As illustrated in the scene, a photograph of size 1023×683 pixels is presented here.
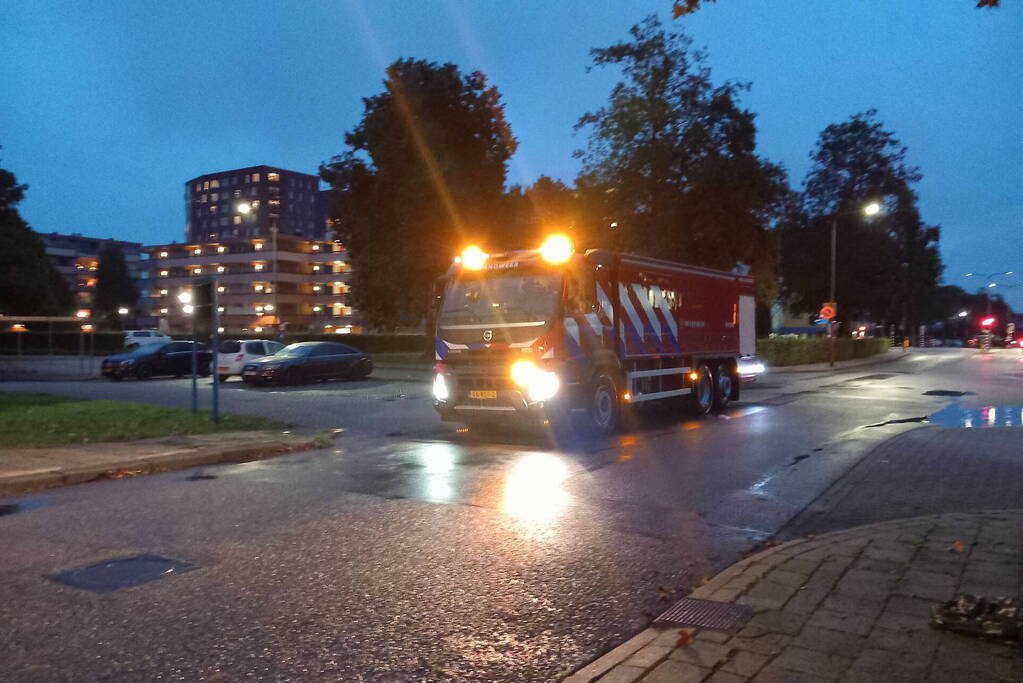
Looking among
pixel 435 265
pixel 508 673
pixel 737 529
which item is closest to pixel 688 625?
pixel 508 673

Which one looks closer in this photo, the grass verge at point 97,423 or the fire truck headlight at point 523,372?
the grass verge at point 97,423

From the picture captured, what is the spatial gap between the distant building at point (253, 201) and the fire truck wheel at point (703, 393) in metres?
122

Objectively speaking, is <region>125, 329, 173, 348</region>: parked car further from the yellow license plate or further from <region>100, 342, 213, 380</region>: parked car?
the yellow license plate

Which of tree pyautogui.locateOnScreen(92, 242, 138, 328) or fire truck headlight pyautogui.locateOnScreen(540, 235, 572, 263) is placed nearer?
fire truck headlight pyautogui.locateOnScreen(540, 235, 572, 263)

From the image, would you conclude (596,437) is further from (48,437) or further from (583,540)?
(48,437)

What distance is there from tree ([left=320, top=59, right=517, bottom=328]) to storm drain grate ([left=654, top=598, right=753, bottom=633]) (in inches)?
1241

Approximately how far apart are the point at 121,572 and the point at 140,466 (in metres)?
4.68

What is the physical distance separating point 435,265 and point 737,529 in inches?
1249

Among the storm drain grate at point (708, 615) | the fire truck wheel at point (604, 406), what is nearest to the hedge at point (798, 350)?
the fire truck wheel at point (604, 406)

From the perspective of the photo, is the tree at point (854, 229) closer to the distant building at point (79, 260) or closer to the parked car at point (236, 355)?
the parked car at point (236, 355)

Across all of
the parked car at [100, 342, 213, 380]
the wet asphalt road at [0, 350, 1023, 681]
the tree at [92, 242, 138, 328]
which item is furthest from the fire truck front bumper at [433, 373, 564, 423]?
the tree at [92, 242, 138, 328]

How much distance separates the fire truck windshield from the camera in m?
12.2

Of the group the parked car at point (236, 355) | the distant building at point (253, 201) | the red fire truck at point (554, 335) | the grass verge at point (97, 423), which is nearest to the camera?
the grass verge at point (97, 423)

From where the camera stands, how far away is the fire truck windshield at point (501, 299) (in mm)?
12188
